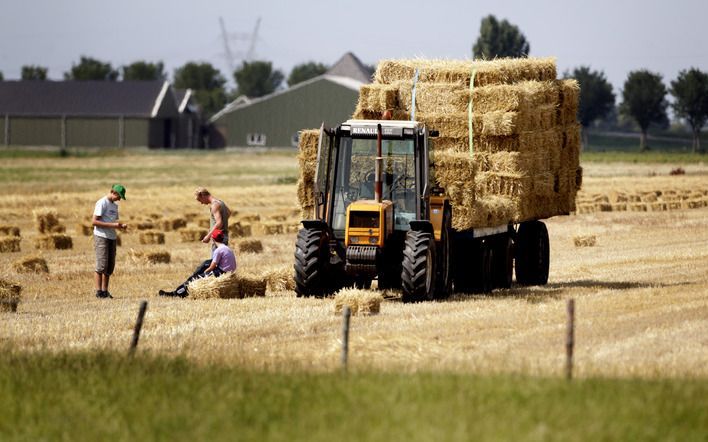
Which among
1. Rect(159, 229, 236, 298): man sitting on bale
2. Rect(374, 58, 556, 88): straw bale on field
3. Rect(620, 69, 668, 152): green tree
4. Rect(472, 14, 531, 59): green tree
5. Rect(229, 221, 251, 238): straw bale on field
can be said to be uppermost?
Rect(472, 14, 531, 59): green tree

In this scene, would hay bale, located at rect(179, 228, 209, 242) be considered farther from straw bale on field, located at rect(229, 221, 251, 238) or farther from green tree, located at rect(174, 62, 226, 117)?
green tree, located at rect(174, 62, 226, 117)

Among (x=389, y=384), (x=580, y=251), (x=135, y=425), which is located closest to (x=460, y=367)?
(x=389, y=384)

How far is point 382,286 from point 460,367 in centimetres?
739

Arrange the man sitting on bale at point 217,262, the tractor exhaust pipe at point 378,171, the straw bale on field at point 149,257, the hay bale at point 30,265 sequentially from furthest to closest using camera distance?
the straw bale on field at point 149,257 → the hay bale at point 30,265 → the man sitting on bale at point 217,262 → the tractor exhaust pipe at point 378,171

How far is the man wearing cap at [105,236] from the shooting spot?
2181cm

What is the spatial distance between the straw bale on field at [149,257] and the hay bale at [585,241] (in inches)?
390

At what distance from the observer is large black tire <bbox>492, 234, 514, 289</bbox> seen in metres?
24.0

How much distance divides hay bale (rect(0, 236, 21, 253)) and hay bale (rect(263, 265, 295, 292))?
9910 millimetres

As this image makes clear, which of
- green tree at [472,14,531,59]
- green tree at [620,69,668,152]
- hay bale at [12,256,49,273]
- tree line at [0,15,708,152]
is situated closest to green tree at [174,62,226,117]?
tree line at [0,15,708,152]

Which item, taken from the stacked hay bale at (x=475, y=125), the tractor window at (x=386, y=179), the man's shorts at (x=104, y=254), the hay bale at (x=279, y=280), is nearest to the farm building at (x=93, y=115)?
the stacked hay bale at (x=475, y=125)

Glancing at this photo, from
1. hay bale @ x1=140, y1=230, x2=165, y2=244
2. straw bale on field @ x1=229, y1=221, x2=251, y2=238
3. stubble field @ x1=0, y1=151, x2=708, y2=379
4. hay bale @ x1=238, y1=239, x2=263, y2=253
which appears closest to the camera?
stubble field @ x1=0, y1=151, x2=708, y2=379

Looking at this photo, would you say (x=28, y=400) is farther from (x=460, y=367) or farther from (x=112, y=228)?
(x=112, y=228)

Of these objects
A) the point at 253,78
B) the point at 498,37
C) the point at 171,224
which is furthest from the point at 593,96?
the point at 171,224

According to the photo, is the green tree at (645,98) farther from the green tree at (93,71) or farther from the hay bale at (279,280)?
the hay bale at (279,280)
